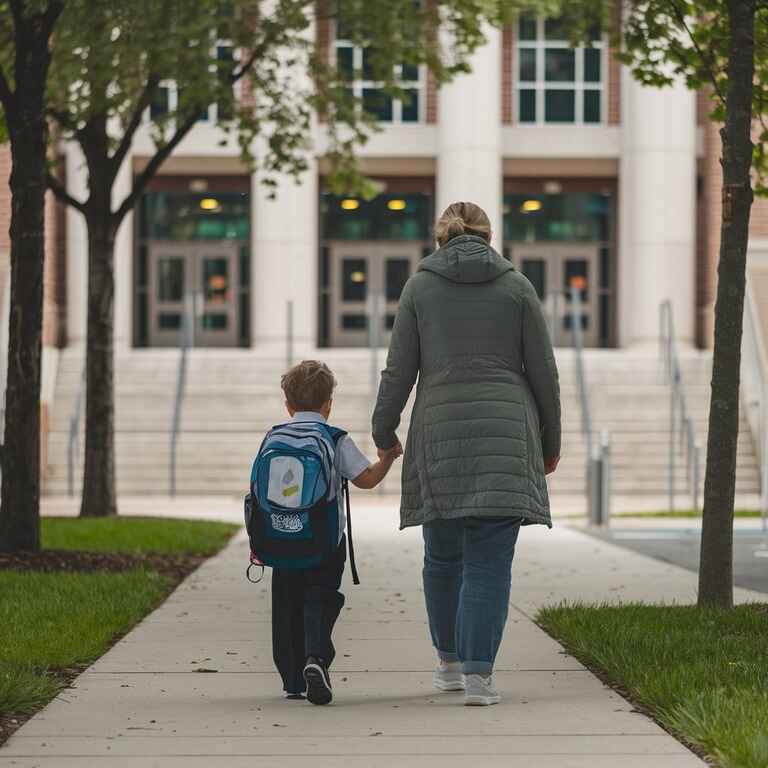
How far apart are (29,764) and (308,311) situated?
1150 inches

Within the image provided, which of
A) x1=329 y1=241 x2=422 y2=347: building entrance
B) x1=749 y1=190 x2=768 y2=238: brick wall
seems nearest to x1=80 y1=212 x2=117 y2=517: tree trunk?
x1=749 y1=190 x2=768 y2=238: brick wall

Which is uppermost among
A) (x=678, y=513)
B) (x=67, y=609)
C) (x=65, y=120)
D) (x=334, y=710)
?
(x=65, y=120)

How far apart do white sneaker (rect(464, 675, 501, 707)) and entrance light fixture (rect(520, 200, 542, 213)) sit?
104ft

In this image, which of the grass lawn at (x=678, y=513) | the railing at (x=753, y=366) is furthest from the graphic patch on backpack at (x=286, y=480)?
the railing at (x=753, y=366)

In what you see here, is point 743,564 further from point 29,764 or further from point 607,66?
point 607,66

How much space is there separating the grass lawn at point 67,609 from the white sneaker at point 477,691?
1.56 m

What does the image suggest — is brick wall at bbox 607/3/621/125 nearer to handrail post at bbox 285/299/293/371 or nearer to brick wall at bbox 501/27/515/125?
brick wall at bbox 501/27/515/125

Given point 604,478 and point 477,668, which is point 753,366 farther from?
point 477,668

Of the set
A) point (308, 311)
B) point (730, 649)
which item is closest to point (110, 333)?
point (730, 649)

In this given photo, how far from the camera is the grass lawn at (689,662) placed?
5.18 metres

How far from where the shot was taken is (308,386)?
6.15m

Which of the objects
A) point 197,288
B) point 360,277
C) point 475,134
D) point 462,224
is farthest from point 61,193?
point 360,277

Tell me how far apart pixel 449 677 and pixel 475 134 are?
28264mm

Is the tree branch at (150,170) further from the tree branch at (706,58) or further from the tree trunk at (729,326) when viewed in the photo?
the tree trunk at (729,326)
